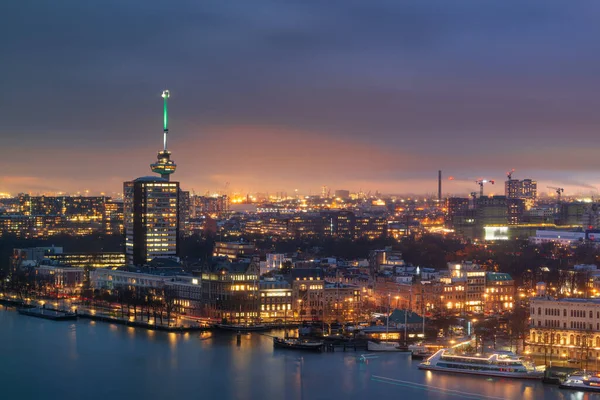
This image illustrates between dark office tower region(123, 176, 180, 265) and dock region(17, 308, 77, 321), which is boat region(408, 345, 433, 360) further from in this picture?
dark office tower region(123, 176, 180, 265)

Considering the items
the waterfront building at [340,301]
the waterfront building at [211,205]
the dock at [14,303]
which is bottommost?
the dock at [14,303]

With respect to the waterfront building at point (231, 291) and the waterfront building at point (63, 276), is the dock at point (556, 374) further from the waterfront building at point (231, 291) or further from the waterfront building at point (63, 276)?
the waterfront building at point (63, 276)

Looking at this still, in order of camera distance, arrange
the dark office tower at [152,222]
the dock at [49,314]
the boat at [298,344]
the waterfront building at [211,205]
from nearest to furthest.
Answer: the boat at [298,344]
the dock at [49,314]
the dark office tower at [152,222]
the waterfront building at [211,205]

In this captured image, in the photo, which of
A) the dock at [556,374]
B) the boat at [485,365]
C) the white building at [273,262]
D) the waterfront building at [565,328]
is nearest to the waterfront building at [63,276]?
the white building at [273,262]

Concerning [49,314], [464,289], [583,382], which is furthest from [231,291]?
[583,382]

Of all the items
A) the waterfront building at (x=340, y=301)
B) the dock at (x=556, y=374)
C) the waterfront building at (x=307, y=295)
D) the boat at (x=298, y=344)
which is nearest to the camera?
the dock at (x=556, y=374)

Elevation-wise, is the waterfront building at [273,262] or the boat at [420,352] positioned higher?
the waterfront building at [273,262]

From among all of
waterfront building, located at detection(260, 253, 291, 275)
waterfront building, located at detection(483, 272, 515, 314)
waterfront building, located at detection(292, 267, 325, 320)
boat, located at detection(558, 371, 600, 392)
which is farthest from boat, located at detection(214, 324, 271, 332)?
boat, located at detection(558, 371, 600, 392)
